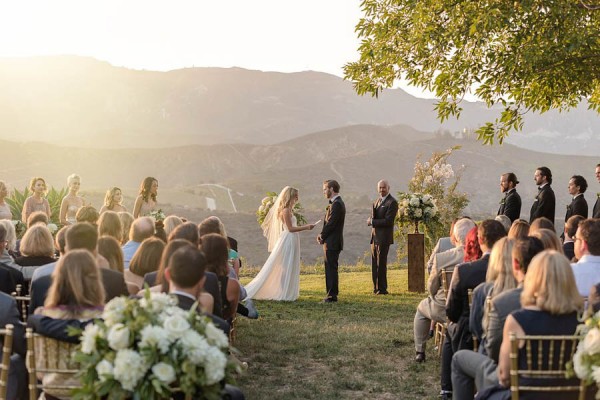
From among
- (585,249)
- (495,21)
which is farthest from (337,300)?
(585,249)

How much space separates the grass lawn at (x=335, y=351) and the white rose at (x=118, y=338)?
364cm

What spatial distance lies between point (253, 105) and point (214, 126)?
20.8 m

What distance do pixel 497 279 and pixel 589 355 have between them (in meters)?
1.42

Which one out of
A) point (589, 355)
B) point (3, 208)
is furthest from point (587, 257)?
point (3, 208)

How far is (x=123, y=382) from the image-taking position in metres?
4.28

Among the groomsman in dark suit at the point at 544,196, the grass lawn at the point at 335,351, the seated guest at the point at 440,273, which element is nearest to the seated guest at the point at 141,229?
the grass lawn at the point at 335,351

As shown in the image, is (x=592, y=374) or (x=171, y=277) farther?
(x=171, y=277)

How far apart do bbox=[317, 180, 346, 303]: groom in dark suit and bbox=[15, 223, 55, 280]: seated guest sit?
696cm

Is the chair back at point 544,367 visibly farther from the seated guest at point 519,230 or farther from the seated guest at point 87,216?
the seated guest at point 87,216

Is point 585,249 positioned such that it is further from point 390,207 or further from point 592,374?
point 390,207

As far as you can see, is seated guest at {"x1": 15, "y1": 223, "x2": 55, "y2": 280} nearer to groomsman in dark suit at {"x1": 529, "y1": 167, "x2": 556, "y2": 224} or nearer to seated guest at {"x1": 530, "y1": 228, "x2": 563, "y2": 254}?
seated guest at {"x1": 530, "y1": 228, "x2": 563, "y2": 254}

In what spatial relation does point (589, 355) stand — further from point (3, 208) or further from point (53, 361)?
point (3, 208)

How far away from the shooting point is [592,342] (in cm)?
460

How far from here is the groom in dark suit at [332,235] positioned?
14.2m
